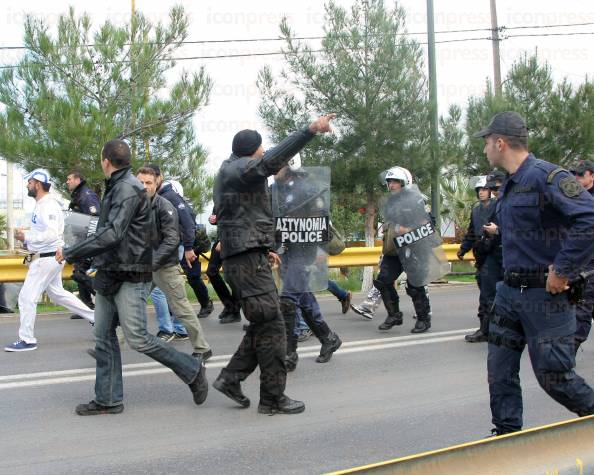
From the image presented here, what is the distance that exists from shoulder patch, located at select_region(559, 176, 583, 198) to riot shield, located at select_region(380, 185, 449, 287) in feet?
16.0

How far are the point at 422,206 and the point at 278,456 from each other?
15.8 ft

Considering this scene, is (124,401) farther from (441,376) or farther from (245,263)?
(441,376)

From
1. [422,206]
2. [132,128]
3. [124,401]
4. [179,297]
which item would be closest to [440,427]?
[124,401]

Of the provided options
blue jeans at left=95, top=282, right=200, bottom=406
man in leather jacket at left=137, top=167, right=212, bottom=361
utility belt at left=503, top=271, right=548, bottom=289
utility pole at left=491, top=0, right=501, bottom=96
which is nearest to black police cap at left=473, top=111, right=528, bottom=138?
utility belt at left=503, top=271, right=548, bottom=289

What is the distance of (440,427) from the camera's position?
546cm

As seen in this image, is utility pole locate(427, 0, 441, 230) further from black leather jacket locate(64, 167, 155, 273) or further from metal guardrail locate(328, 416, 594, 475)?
metal guardrail locate(328, 416, 594, 475)

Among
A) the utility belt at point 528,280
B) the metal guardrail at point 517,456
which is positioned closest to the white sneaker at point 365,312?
the utility belt at point 528,280

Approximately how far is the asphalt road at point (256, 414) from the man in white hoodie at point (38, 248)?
30 centimetres

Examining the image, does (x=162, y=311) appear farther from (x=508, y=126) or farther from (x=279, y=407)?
(x=508, y=126)

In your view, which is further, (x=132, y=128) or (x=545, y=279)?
(x=132, y=128)

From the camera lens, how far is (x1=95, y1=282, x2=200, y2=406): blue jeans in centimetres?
569

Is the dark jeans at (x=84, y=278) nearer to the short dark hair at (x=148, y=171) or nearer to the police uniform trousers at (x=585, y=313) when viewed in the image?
the short dark hair at (x=148, y=171)

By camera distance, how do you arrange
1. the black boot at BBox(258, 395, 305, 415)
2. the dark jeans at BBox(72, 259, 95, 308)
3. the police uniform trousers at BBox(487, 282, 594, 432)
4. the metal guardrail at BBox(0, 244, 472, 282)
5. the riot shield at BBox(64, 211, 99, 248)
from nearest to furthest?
1. the police uniform trousers at BBox(487, 282, 594, 432)
2. the black boot at BBox(258, 395, 305, 415)
3. the riot shield at BBox(64, 211, 99, 248)
4. the dark jeans at BBox(72, 259, 95, 308)
5. the metal guardrail at BBox(0, 244, 472, 282)

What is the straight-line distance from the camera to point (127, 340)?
18.9 ft
